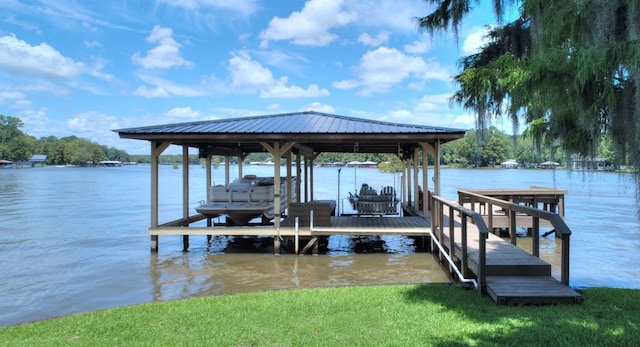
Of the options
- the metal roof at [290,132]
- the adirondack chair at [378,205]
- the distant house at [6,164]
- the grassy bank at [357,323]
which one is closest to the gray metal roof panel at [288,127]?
the metal roof at [290,132]

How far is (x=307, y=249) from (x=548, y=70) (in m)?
8.50

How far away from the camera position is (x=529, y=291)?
5.25 metres

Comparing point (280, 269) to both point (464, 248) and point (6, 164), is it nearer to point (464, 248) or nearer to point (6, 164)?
point (464, 248)

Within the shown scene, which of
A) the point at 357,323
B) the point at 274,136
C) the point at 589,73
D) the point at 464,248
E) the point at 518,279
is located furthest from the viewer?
the point at 274,136

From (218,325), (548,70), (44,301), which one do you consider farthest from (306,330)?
(44,301)

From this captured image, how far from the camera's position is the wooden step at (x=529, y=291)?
16.6 ft

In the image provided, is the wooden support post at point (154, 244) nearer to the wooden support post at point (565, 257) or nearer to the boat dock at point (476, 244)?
the boat dock at point (476, 244)

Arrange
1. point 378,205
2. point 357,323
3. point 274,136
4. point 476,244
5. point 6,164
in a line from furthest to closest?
point 6,164 → point 378,205 → point 274,136 → point 476,244 → point 357,323

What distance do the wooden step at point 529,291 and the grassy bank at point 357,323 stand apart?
127 millimetres

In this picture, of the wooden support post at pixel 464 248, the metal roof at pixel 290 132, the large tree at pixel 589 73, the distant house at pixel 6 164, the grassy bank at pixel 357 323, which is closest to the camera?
the large tree at pixel 589 73

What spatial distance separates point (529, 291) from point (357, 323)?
2156 mm

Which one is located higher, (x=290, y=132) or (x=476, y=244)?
(x=290, y=132)

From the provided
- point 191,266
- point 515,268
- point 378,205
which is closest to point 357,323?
point 515,268

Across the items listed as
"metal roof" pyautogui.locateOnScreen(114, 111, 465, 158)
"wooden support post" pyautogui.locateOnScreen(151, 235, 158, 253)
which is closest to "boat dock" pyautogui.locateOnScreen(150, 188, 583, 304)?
"wooden support post" pyautogui.locateOnScreen(151, 235, 158, 253)
